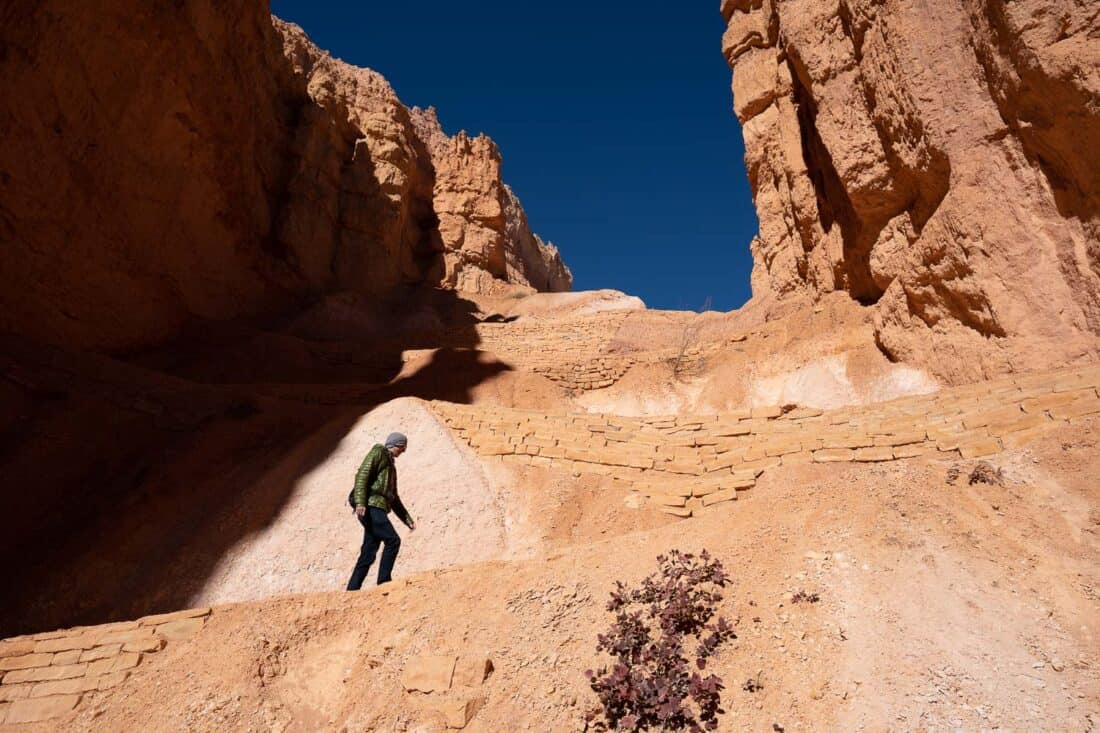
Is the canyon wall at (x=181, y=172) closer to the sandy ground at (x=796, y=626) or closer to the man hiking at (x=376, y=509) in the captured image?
the man hiking at (x=376, y=509)

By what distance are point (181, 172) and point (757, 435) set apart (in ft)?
58.3

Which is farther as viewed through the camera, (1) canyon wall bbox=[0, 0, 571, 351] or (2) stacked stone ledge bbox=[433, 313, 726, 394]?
(2) stacked stone ledge bbox=[433, 313, 726, 394]

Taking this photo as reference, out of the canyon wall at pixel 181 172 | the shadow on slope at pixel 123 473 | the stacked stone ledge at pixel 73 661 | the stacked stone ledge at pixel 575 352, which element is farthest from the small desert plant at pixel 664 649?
the canyon wall at pixel 181 172

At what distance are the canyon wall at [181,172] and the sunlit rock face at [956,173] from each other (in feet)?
53.8

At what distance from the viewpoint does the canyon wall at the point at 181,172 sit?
13.9 meters

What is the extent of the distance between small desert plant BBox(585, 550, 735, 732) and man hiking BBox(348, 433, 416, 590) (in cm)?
235

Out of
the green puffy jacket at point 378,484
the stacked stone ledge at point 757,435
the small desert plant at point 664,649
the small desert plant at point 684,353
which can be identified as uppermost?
the small desert plant at point 684,353

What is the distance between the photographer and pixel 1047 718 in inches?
135

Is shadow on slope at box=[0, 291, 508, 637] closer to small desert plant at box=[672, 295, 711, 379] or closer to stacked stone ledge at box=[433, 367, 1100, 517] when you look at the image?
stacked stone ledge at box=[433, 367, 1100, 517]

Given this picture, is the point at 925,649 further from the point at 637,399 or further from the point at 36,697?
the point at 637,399

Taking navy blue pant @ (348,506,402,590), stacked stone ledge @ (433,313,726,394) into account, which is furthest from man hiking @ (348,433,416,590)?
stacked stone ledge @ (433,313,726,394)

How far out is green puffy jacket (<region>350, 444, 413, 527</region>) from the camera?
627 cm

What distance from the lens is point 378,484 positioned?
6.38 m

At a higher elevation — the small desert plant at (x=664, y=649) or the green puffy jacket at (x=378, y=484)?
the green puffy jacket at (x=378, y=484)
